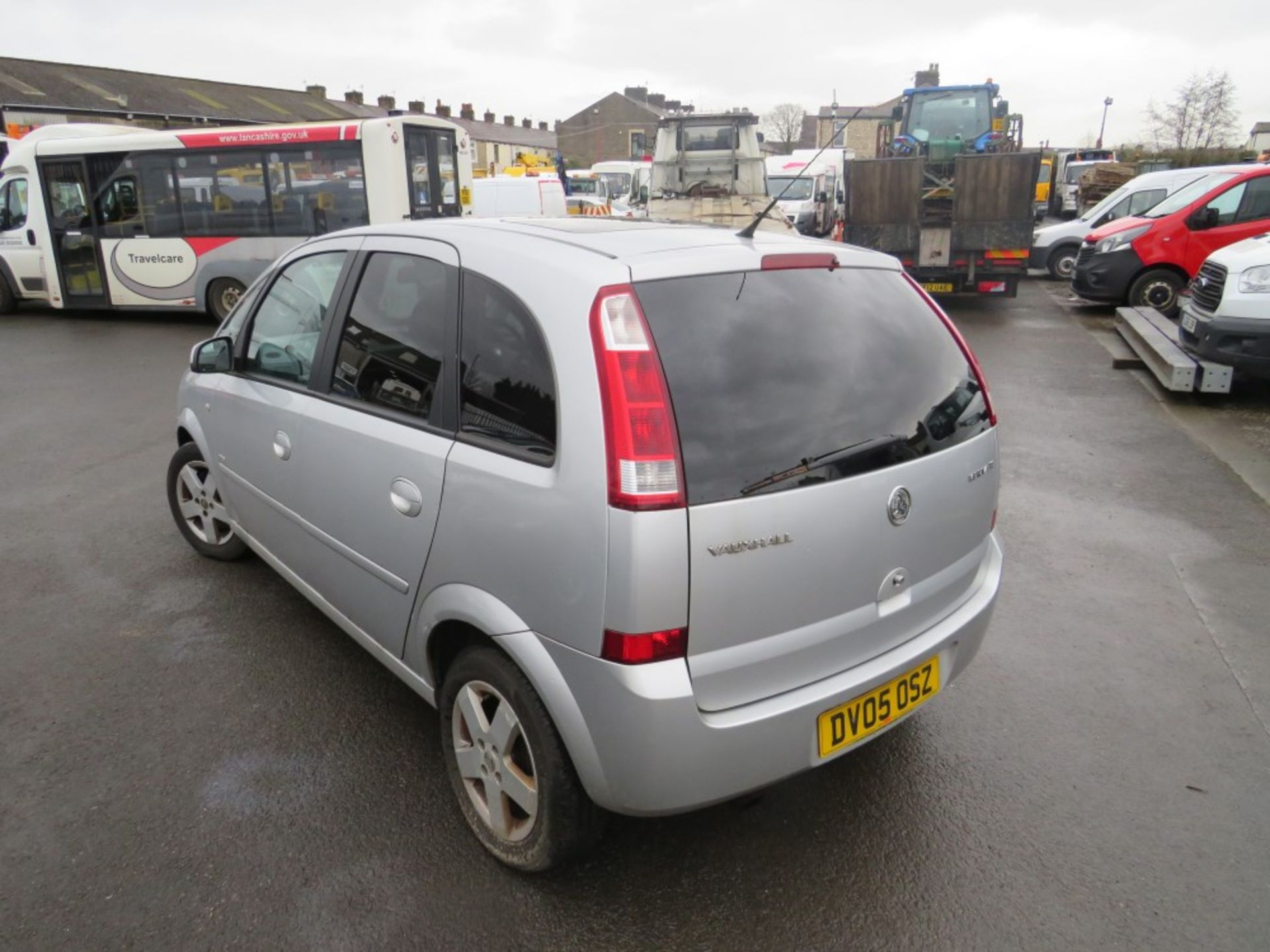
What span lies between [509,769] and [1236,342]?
763 cm

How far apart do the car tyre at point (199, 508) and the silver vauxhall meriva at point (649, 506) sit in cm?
180

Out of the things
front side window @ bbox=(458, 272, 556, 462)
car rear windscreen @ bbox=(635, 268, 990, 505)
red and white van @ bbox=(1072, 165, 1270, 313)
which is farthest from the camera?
red and white van @ bbox=(1072, 165, 1270, 313)

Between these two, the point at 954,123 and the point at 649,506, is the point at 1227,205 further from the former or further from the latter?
the point at 649,506

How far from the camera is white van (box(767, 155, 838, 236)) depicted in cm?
2114

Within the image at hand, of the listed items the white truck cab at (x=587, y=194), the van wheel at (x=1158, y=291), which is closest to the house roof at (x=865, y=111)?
the white truck cab at (x=587, y=194)

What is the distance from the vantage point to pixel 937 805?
9.30ft

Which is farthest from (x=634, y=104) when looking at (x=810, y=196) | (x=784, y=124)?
(x=810, y=196)

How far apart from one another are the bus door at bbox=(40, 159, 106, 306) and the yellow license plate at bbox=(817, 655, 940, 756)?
15051 millimetres

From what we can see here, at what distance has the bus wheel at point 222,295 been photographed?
43.0 ft

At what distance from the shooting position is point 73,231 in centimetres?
1389

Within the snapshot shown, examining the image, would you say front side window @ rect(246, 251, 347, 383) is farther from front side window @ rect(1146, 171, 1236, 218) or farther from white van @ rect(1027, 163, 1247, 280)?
white van @ rect(1027, 163, 1247, 280)

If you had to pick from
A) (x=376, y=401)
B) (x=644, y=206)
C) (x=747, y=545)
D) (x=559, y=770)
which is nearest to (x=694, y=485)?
(x=747, y=545)

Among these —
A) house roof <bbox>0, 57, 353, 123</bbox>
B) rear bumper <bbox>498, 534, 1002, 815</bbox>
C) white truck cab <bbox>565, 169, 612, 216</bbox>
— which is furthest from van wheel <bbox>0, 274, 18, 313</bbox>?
house roof <bbox>0, 57, 353, 123</bbox>

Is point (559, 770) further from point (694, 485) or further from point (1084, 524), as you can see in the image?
point (1084, 524)
